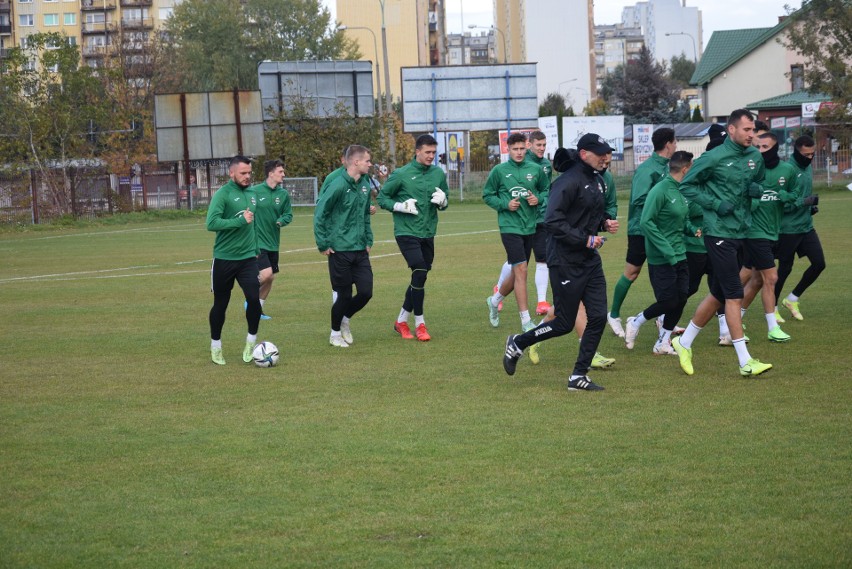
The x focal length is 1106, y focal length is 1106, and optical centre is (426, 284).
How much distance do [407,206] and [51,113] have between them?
37232 mm

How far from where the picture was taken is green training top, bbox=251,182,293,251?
1480 centimetres

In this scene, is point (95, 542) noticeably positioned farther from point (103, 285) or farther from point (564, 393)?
point (103, 285)

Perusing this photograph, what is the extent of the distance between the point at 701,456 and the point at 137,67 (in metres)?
75.0

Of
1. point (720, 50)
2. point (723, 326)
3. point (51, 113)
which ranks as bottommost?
point (723, 326)

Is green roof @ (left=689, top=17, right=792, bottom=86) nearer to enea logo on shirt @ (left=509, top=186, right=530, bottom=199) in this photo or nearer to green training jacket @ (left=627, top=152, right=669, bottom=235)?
enea logo on shirt @ (left=509, top=186, right=530, bottom=199)

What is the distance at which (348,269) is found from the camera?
12.1 metres

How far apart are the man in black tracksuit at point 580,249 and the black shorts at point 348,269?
10.4 feet

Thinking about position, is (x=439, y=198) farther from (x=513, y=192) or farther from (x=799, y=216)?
(x=799, y=216)

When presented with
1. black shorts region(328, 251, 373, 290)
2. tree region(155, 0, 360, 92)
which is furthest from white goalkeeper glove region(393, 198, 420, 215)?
tree region(155, 0, 360, 92)

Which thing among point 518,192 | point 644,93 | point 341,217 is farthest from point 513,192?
point 644,93

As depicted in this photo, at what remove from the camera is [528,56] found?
408 feet

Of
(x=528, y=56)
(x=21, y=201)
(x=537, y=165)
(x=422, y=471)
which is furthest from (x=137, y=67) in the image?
(x=422, y=471)

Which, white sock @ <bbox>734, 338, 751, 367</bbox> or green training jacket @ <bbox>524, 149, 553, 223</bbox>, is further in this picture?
green training jacket @ <bbox>524, 149, 553, 223</bbox>

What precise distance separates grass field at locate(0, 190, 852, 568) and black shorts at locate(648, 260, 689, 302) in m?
0.69
